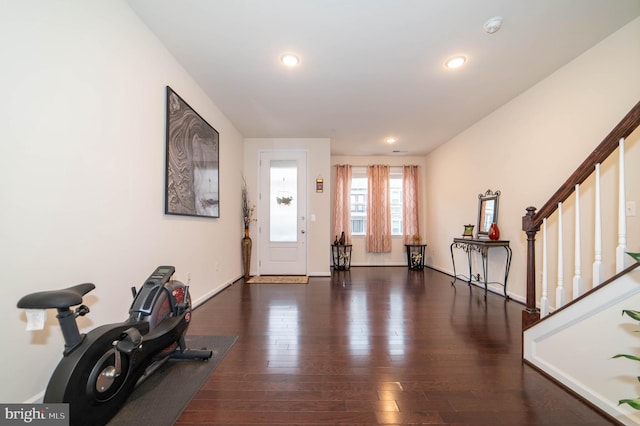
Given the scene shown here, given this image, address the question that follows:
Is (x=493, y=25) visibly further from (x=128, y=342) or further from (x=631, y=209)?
(x=128, y=342)

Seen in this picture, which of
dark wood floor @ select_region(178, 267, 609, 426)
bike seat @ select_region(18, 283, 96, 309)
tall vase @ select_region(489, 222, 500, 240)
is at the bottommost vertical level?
dark wood floor @ select_region(178, 267, 609, 426)

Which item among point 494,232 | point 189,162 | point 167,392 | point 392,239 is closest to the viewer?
point 167,392

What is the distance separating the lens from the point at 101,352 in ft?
3.94

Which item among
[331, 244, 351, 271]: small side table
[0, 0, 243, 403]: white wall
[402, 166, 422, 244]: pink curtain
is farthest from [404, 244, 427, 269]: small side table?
[0, 0, 243, 403]: white wall

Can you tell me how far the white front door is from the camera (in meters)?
4.93

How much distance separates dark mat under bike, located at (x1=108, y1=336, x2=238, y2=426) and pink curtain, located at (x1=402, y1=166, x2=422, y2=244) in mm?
4960

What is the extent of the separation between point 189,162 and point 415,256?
Answer: 4914 mm

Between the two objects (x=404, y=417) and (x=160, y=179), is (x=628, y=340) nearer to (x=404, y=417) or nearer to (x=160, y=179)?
(x=404, y=417)

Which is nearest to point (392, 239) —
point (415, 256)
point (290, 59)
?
point (415, 256)

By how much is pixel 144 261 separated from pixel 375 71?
116 inches

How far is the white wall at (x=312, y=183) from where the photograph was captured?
4.93 meters

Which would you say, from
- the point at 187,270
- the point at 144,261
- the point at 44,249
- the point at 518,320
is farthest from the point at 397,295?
the point at 44,249

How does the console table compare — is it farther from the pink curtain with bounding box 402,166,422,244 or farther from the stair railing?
the stair railing

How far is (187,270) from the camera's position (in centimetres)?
283
